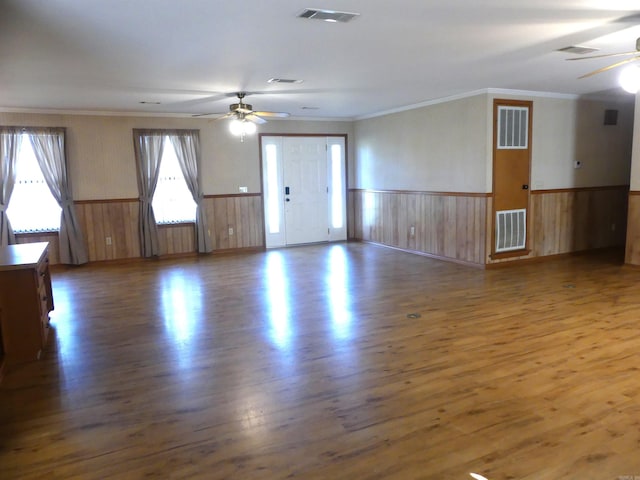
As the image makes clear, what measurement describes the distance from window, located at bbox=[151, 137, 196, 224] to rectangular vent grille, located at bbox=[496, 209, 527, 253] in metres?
5.01

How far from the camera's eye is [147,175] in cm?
767

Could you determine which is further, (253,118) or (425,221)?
(425,221)

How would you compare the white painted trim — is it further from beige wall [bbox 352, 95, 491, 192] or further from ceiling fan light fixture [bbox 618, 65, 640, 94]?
ceiling fan light fixture [bbox 618, 65, 640, 94]

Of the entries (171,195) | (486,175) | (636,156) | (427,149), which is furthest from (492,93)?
(171,195)

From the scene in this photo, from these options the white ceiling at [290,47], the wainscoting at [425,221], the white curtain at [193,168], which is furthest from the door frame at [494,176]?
the white curtain at [193,168]

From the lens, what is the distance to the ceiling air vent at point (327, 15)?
3.04m

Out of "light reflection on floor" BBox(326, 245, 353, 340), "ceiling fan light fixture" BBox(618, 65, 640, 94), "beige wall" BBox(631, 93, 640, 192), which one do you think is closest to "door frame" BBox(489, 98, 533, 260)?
"beige wall" BBox(631, 93, 640, 192)

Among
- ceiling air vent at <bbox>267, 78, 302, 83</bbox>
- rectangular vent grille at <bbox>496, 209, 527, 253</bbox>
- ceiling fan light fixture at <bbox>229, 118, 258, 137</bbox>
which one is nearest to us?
ceiling air vent at <bbox>267, 78, 302, 83</bbox>

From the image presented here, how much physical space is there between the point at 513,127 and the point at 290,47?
3.91 meters

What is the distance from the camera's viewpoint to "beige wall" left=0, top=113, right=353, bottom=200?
23.8 feet

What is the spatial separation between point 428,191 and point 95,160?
5.37m

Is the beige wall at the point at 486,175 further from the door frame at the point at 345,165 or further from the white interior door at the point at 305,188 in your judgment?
the white interior door at the point at 305,188

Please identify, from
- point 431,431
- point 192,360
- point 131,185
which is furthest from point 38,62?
point 431,431

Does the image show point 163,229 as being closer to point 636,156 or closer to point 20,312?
point 20,312
